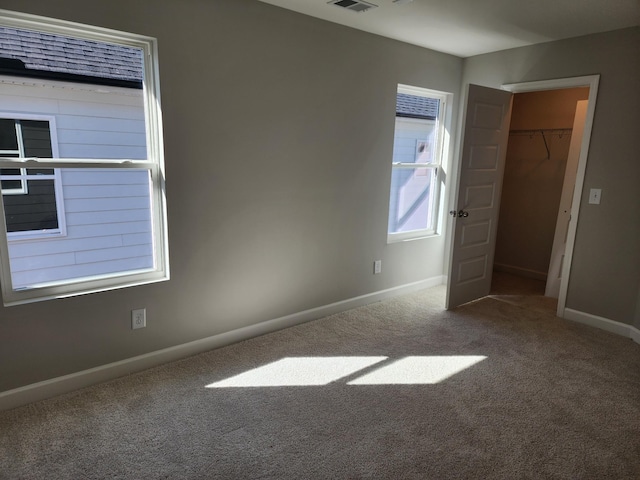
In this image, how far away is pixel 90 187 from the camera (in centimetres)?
248

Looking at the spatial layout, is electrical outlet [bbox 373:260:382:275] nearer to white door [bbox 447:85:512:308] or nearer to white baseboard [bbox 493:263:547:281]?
white door [bbox 447:85:512:308]

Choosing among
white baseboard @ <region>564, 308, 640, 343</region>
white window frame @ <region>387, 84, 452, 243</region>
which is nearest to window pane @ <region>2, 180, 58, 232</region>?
white window frame @ <region>387, 84, 452, 243</region>

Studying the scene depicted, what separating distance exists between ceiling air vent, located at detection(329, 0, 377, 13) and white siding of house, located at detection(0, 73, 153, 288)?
1.43 metres

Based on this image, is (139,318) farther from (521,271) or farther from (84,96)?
(521,271)

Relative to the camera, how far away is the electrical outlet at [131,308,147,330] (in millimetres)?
2676

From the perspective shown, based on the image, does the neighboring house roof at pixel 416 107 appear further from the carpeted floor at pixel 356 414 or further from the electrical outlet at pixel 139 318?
the electrical outlet at pixel 139 318

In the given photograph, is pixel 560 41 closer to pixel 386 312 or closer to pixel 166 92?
pixel 386 312

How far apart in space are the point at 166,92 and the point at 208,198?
70cm

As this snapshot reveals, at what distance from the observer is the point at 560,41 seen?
3.57 m

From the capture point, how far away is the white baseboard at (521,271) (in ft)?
16.5

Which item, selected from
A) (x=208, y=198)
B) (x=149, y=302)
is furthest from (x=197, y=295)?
(x=208, y=198)

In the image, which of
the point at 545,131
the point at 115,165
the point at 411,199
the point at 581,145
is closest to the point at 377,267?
the point at 411,199

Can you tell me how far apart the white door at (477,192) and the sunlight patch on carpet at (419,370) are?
1.03 metres

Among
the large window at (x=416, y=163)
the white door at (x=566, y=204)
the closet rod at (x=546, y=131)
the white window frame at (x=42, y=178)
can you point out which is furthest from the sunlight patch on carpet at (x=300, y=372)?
the closet rod at (x=546, y=131)
